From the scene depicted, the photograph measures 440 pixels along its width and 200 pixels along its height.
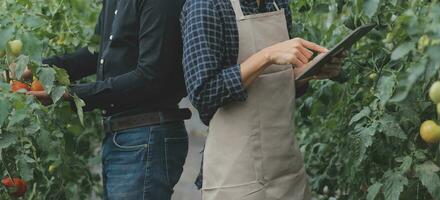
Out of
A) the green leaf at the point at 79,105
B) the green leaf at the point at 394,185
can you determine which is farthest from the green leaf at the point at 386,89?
the green leaf at the point at 79,105

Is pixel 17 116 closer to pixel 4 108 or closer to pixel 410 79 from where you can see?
pixel 4 108

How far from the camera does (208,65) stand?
2189 mm

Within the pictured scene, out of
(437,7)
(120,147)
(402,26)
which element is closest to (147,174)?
(120,147)

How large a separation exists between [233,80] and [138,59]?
0.42 meters

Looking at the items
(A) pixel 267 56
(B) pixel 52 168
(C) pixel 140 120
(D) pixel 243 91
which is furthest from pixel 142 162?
(B) pixel 52 168

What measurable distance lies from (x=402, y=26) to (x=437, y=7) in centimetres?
30

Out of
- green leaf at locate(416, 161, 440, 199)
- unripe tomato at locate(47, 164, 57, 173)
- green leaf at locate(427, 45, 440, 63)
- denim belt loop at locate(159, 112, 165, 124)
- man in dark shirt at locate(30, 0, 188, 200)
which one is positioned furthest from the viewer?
unripe tomato at locate(47, 164, 57, 173)

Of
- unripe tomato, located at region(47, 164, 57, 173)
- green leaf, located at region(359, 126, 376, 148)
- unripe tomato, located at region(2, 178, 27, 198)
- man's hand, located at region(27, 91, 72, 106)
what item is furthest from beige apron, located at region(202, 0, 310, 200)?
unripe tomato, located at region(47, 164, 57, 173)

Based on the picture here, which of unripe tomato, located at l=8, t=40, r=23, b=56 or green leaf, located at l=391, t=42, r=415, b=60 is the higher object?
green leaf, located at l=391, t=42, r=415, b=60

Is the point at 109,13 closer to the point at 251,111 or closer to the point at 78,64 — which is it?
the point at 78,64

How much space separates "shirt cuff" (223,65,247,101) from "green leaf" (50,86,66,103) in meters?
0.45

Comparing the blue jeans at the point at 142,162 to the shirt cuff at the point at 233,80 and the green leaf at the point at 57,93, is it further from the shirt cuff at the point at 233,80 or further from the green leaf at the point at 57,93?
the shirt cuff at the point at 233,80

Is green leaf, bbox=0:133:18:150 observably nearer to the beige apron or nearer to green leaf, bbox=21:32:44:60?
green leaf, bbox=21:32:44:60

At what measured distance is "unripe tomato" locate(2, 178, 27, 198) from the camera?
8.48 feet
